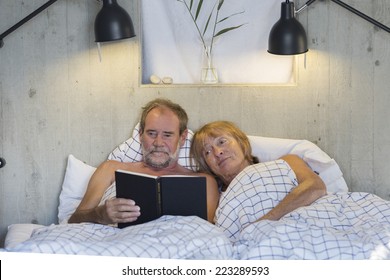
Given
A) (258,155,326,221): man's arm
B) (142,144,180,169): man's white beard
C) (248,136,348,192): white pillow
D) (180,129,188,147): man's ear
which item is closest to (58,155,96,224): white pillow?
(142,144,180,169): man's white beard

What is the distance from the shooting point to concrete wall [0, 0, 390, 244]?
8.52 feet

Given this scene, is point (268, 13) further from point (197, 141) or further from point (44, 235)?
point (44, 235)

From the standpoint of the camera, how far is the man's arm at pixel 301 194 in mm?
2195

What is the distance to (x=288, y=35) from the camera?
7.89ft

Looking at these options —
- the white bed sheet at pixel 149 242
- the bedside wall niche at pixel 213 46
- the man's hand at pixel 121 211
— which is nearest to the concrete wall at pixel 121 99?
the bedside wall niche at pixel 213 46

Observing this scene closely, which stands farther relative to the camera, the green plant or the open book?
the green plant

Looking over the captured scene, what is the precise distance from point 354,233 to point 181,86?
3.35ft

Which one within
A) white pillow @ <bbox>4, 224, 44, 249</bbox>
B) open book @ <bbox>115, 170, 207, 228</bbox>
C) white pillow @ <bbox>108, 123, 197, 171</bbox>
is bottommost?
white pillow @ <bbox>4, 224, 44, 249</bbox>

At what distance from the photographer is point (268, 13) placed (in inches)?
104

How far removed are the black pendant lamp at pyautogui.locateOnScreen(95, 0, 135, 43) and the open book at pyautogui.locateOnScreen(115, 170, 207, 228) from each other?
60 cm

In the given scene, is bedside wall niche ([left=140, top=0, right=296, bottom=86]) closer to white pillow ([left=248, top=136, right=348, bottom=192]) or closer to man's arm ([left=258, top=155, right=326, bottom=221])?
white pillow ([left=248, top=136, right=348, bottom=192])

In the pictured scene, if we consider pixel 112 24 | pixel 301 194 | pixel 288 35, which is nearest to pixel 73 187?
pixel 112 24

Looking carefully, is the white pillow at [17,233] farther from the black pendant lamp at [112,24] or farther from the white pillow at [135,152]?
the black pendant lamp at [112,24]

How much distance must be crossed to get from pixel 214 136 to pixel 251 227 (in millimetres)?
618
